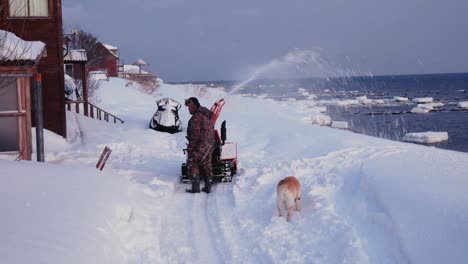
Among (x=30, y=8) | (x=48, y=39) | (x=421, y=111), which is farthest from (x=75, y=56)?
(x=421, y=111)

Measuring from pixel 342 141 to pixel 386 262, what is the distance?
8.34m

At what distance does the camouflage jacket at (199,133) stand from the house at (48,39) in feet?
26.3

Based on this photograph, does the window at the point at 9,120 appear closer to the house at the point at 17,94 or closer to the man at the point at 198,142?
the house at the point at 17,94

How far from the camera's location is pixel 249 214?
812 centimetres

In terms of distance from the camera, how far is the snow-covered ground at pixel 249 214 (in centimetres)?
548

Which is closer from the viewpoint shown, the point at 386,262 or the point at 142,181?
the point at 386,262

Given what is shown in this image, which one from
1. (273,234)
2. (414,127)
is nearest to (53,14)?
(273,234)

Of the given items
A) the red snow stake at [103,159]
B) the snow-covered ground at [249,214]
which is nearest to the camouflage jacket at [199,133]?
the snow-covered ground at [249,214]

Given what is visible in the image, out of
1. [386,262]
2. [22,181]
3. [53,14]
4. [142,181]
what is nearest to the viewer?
[386,262]

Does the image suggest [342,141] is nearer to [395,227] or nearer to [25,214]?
[395,227]

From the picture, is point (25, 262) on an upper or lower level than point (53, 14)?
lower

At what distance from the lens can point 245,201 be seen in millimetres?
8961

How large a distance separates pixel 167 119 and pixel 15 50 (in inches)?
382

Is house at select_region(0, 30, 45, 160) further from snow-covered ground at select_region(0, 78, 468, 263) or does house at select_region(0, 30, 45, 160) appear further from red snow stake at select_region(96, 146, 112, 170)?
snow-covered ground at select_region(0, 78, 468, 263)
